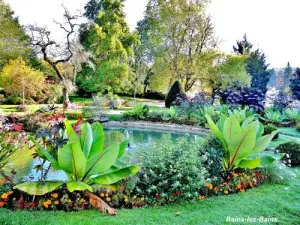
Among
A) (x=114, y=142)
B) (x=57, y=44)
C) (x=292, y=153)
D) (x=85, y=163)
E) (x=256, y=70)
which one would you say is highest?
(x=256, y=70)

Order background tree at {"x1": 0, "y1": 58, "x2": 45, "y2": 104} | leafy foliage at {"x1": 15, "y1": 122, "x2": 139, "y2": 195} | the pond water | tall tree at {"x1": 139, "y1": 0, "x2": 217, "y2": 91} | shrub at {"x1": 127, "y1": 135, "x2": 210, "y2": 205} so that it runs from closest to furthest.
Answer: leafy foliage at {"x1": 15, "y1": 122, "x2": 139, "y2": 195} → shrub at {"x1": 127, "y1": 135, "x2": 210, "y2": 205} → the pond water → background tree at {"x1": 0, "y1": 58, "x2": 45, "y2": 104} → tall tree at {"x1": 139, "y1": 0, "x2": 217, "y2": 91}

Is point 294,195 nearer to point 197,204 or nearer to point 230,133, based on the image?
point 230,133

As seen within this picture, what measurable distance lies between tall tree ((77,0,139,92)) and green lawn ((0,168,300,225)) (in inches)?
860

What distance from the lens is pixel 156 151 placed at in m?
4.32

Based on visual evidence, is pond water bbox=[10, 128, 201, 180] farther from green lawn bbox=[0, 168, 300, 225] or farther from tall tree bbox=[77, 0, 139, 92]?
tall tree bbox=[77, 0, 139, 92]

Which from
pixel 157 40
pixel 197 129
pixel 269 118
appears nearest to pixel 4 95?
pixel 157 40

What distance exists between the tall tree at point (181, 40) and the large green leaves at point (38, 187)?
71.8 ft

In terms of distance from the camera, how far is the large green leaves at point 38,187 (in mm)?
3315

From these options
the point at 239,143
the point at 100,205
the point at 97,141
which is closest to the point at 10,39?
the point at 97,141

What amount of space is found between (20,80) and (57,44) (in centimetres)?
371

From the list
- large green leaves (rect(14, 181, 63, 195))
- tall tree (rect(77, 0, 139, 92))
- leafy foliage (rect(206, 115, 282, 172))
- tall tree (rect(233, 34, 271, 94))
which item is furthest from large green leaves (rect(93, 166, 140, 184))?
tall tree (rect(233, 34, 271, 94))

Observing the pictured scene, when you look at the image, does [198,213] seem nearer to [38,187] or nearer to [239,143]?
[239,143]

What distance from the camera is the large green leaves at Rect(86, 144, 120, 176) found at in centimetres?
331

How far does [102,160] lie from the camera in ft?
11.1
